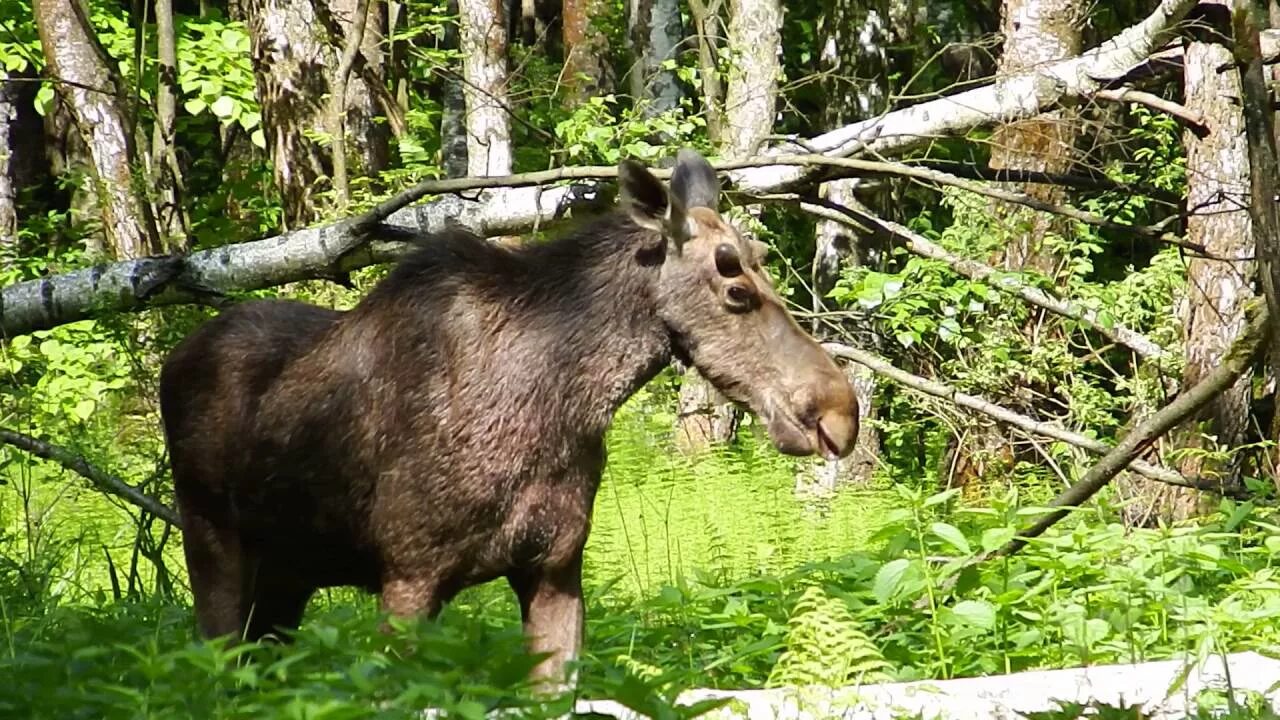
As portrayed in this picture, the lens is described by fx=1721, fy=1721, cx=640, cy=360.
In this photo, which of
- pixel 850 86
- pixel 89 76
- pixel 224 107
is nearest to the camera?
pixel 89 76

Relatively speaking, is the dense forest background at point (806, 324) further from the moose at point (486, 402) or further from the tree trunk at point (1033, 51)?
the moose at point (486, 402)

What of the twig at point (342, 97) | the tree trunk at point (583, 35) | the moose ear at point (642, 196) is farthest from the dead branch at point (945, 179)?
the tree trunk at point (583, 35)

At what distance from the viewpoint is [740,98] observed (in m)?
13.2

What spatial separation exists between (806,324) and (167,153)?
6.04m

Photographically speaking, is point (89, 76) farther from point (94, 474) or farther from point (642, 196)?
point (642, 196)

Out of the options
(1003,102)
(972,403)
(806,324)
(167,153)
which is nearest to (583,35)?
(167,153)

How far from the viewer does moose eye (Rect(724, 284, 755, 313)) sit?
645cm

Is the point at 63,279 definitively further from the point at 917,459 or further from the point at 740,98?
the point at 917,459

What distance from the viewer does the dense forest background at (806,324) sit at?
20.4ft

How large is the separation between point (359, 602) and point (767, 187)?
291 cm

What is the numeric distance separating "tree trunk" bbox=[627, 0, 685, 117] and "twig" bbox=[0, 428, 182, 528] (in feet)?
24.6

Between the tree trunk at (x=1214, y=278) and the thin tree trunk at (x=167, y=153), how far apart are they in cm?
678

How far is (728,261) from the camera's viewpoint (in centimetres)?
645

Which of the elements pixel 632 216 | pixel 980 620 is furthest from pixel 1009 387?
pixel 632 216
